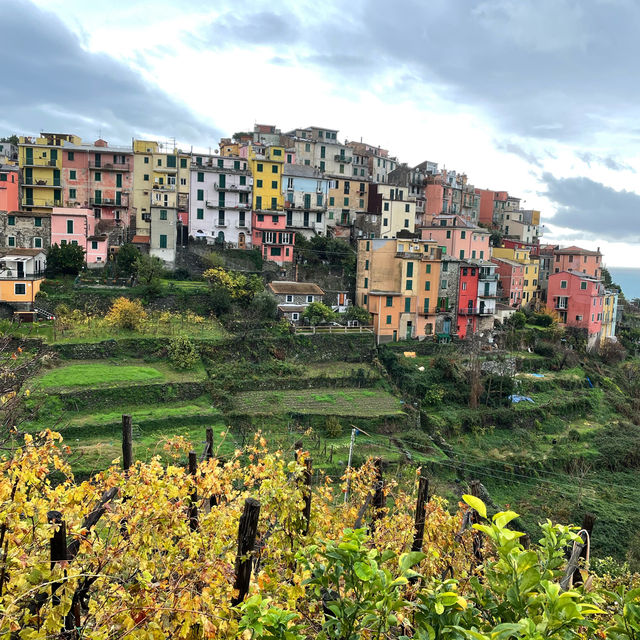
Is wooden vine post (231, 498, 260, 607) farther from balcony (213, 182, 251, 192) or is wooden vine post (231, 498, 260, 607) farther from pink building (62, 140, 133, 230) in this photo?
pink building (62, 140, 133, 230)

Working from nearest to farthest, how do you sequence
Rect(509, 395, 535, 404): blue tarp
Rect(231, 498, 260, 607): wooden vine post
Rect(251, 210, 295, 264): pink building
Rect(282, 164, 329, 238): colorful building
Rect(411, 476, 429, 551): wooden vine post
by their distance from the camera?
Rect(231, 498, 260, 607): wooden vine post, Rect(411, 476, 429, 551): wooden vine post, Rect(509, 395, 535, 404): blue tarp, Rect(251, 210, 295, 264): pink building, Rect(282, 164, 329, 238): colorful building

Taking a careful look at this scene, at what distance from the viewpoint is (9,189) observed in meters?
45.6

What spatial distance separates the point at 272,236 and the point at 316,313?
1153 cm

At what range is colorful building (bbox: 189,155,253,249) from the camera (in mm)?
48656

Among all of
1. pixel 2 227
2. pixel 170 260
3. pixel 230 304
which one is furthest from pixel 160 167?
pixel 230 304

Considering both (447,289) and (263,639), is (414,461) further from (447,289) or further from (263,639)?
(263,639)

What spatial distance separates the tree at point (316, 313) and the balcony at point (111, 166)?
80.8ft

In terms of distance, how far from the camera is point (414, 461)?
28.5 m

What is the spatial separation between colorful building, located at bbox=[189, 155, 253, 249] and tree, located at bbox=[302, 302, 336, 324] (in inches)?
474

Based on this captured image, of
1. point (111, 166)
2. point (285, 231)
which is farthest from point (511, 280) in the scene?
point (111, 166)

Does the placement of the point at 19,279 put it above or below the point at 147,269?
below

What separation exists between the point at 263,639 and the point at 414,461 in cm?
2578

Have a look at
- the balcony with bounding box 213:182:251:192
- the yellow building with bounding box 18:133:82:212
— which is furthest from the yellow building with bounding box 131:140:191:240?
the yellow building with bounding box 18:133:82:212

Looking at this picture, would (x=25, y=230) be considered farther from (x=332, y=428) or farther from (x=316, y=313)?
(x=332, y=428)
